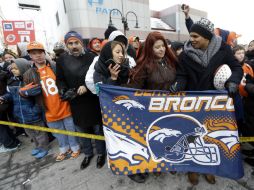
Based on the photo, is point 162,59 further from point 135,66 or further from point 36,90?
point 36,90

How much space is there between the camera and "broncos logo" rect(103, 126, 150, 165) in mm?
2273

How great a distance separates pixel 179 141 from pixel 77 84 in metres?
1.68

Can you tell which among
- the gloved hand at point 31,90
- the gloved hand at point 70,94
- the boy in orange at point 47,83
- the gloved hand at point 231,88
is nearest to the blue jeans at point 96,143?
the boy in orange at point 47,83

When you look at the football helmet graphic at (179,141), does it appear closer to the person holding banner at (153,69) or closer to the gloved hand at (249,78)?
the person holding banner at (153,69)

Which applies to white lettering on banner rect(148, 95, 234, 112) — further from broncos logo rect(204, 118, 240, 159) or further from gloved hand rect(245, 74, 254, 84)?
gloved hand rect(245, 74, 254, 84)

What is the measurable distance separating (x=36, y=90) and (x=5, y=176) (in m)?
1.67

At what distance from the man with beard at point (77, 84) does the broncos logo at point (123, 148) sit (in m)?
0.65

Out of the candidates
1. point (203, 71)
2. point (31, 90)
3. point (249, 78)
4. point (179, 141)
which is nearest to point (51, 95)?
point (31, 90)

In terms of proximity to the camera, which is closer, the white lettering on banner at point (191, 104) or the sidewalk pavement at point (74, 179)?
the white lettering on banner at point (191, 104)

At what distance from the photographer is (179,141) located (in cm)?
220

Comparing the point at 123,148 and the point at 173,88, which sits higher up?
the point at 173,88

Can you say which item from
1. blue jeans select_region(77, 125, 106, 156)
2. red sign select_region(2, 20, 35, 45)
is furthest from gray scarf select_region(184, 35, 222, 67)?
red sign select_region(2, 20, 35, 45)

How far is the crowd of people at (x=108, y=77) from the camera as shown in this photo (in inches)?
82.8

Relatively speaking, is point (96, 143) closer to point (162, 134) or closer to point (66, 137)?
point (66, 137)
